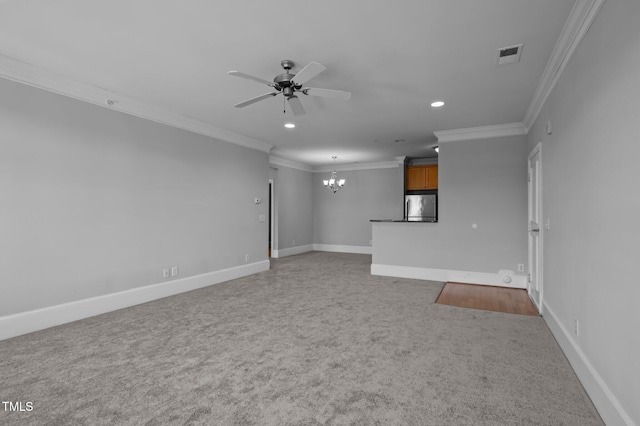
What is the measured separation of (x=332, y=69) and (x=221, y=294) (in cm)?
340

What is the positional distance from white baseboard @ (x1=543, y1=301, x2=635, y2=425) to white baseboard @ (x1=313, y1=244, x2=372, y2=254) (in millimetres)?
6132

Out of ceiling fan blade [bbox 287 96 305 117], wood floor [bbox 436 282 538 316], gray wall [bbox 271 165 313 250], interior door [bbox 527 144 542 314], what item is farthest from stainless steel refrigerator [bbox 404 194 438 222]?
ceiling fan blade [bbox 287 96 305 117]

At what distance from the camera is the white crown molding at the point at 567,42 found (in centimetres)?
209

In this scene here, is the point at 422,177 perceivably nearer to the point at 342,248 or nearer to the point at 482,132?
the point at 482,132

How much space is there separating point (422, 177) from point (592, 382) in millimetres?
6255

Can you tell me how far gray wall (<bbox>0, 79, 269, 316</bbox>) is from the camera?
310cm

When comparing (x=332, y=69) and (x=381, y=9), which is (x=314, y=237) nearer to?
(x=332, y=69)

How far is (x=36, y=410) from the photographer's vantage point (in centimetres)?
193

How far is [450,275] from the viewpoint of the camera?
5.54 metres

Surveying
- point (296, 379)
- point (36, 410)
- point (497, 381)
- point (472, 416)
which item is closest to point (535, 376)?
point (497, 381)

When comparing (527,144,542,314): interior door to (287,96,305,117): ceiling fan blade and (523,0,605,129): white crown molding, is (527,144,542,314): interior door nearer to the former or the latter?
(523,0,605,129): white crown molding

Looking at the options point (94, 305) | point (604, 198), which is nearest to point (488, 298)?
point (604, 198)

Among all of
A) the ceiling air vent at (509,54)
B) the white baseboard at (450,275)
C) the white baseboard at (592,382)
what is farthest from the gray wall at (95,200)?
the white baseboard at (592,382)

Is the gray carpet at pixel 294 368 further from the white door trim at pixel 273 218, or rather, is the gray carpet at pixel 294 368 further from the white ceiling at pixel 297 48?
the white door trim at pixel 273 218
